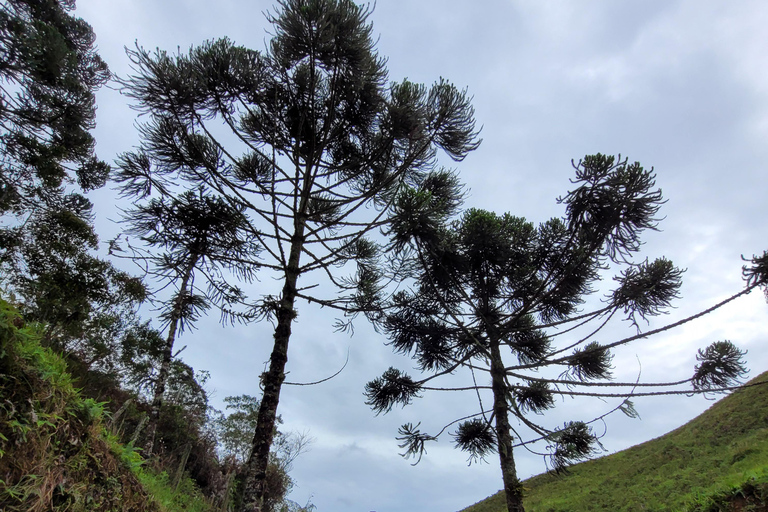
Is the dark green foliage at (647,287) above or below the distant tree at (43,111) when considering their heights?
below

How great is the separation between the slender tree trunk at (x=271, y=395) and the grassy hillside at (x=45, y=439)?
127cm

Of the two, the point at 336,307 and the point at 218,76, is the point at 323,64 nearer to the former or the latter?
the point at 218,76

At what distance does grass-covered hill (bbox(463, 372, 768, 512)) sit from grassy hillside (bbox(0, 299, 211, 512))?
964 cm

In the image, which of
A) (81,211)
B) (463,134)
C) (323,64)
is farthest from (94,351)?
(463,134)

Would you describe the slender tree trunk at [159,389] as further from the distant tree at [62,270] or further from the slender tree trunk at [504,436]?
the slender tree trunk at [504,436]

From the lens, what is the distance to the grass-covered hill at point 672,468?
12102 mm

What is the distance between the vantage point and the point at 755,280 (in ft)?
18.6

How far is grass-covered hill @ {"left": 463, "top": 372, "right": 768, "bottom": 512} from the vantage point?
1210cm

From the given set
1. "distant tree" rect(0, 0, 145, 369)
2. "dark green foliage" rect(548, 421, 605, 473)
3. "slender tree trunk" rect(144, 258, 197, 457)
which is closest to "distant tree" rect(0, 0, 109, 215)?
"distant tree" rect(0, 0, 145, 369)

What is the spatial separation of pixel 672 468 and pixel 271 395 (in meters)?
18.2

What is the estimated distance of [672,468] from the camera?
15.5m

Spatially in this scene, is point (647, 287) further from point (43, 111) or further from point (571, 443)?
point (43, 111)

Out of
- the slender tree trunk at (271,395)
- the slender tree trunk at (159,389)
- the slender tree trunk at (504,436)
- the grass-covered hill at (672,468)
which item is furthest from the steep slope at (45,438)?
the grass-covered hill at (672,468)

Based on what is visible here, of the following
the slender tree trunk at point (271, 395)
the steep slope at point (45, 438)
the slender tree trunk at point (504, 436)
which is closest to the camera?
the steep slope at point (45, 438)
